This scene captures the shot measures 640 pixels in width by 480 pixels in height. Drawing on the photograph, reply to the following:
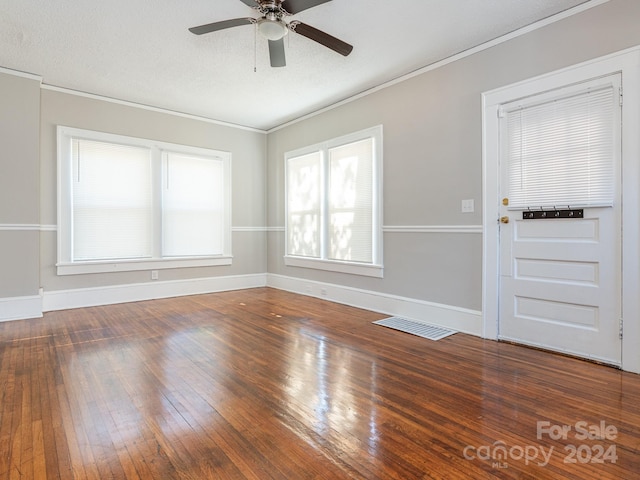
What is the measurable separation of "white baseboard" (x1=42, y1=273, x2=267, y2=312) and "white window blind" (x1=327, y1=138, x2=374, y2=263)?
1900mm

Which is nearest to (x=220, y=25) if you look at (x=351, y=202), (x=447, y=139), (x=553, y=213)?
(x=447, y=139)

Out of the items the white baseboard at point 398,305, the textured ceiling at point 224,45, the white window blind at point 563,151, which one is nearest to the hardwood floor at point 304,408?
the white baseboard at point 398,305

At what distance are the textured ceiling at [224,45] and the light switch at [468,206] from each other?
1.48 meters

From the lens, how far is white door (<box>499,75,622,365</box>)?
8.66ft

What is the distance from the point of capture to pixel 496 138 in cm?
324

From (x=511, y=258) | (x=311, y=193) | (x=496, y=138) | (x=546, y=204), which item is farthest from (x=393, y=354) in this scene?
(x=311, y=193)

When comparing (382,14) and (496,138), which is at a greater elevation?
(382,14)

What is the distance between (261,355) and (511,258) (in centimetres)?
235

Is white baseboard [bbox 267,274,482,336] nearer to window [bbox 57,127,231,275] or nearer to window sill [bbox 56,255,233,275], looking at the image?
window sill [bbox 56,255,233,275]

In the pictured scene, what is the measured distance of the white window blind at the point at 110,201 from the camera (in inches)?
181

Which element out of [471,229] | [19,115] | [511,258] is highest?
[19,115]

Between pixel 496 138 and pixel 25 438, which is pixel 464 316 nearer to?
pixel 496 138

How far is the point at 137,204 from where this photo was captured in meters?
5.04

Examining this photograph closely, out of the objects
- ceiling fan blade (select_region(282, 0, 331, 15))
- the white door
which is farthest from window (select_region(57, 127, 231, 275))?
the white door
